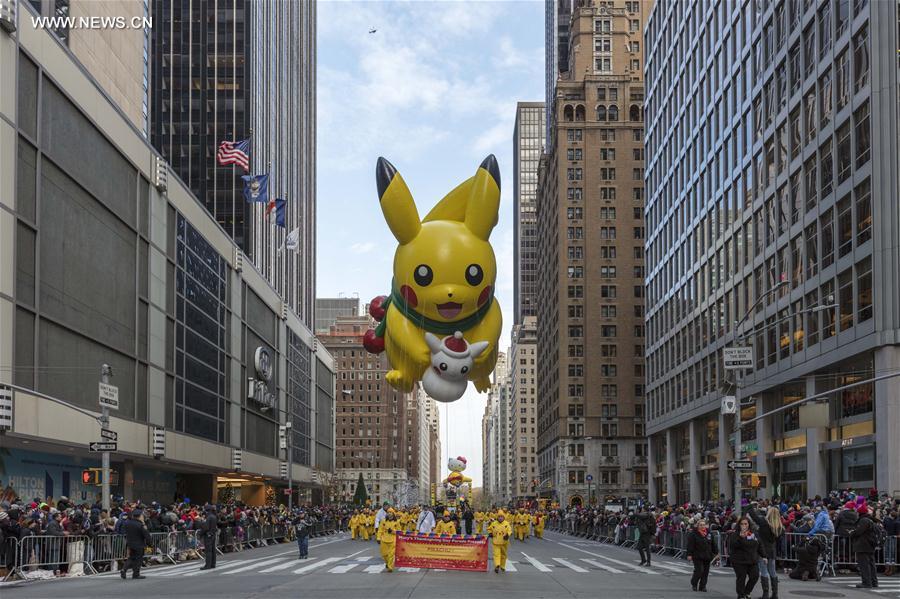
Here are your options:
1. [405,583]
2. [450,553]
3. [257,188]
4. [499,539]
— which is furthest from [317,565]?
[257,188]

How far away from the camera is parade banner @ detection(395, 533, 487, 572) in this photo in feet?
85.1

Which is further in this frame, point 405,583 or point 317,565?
point 317,565

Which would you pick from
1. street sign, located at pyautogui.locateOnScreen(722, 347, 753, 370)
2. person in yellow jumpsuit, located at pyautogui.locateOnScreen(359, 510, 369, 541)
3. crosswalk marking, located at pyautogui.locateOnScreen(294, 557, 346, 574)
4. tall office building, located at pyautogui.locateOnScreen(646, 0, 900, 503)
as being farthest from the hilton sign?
street sign, located at pyautogui.locateOnScreen(722, 347, 753, 370)

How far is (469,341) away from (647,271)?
6936 cm

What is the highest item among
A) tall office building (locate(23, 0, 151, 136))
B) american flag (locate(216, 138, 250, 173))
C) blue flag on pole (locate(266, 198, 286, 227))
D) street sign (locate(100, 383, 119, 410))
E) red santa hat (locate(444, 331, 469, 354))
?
tall office building (locate(23, 0, 151, 136))

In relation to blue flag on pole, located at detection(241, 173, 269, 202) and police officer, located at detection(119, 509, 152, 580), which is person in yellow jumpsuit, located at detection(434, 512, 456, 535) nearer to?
police officer, located at detection(119, 509, 152, 580)

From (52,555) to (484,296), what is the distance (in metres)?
12.7

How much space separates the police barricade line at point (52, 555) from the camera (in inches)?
937

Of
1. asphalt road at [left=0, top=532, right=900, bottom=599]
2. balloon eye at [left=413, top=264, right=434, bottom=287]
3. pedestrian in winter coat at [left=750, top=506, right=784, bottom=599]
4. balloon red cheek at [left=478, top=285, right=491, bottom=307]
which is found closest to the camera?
pedestrian in winter coat at [left=750, top=506, right=784, bottom=599]

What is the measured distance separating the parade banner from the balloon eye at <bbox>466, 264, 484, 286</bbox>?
8195 millimetres

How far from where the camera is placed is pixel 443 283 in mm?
20609

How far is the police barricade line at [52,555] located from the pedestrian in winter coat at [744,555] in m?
16.0

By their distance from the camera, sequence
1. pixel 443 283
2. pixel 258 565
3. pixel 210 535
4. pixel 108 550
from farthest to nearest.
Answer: pixel 258 565, pixel 210 535, pixel 108 550, pixel 443 283

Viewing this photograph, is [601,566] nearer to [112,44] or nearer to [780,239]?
[780,239]
